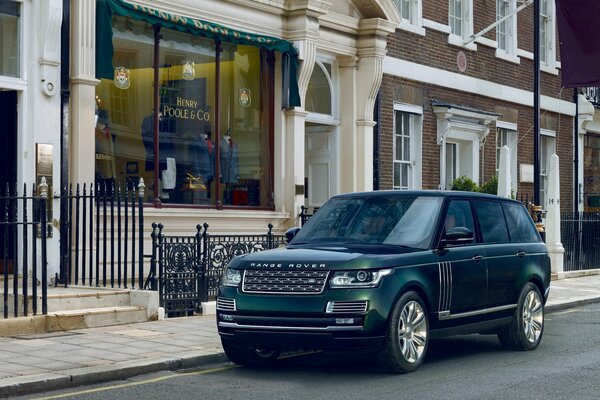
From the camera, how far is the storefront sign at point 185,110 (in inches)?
645

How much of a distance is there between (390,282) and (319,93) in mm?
10530

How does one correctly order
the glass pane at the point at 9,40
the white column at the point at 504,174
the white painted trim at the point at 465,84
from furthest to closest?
the white painted trim at the point at 465,84, the white column at the point at 504,174, the glass pane at the point at 9,40

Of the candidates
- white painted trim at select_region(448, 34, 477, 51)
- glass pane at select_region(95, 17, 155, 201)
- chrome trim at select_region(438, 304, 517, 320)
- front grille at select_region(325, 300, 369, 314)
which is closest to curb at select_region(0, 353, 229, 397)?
front grille at select_region(325, 300, 369, 314)

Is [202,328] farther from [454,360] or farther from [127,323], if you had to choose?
[454,360]

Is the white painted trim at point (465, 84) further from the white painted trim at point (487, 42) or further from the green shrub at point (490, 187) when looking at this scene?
the green shrub at point (490, 187)

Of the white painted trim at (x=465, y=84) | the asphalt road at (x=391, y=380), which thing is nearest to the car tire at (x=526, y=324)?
the asphalt road at (x=391, y=380)

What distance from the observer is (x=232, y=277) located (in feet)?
33.5

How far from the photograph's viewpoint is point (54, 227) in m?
13.8

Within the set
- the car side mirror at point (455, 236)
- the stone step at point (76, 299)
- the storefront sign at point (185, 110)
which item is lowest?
the stone step at point (76, 299)

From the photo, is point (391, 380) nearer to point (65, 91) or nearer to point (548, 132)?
point (65, 91)

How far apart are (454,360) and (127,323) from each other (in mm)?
4208

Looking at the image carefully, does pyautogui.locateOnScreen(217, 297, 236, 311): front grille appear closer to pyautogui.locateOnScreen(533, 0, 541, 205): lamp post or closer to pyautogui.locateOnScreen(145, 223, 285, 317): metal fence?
pyautogui.locateOnScreen(145, 223, 285, 317): metal fence

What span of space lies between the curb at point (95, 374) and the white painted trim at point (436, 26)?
13375 mm

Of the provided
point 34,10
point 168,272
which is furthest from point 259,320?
point 34,10
